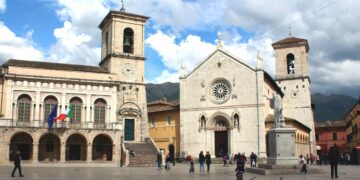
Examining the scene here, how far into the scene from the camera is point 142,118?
1815 inches

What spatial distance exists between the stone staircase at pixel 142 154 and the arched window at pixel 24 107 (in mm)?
9982

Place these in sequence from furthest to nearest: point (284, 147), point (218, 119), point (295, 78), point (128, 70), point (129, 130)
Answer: point (295, 78) → point (218, 119) → point (128, 70) → point (129, 130) → point (284, 147)

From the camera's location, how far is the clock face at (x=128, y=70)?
46.2 meters

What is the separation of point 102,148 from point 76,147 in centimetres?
269

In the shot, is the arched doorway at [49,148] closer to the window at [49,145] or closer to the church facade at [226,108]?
the window at [49,145]

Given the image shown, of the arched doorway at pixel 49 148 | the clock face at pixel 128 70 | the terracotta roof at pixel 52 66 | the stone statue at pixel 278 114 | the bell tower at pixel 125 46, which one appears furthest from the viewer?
the clock face at pixel 128 70

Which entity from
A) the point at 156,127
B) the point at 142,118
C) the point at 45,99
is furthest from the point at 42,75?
the point at 156,127

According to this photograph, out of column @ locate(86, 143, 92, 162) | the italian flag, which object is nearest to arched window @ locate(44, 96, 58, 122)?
the italian flag

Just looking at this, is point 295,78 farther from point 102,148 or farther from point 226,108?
point 102,148

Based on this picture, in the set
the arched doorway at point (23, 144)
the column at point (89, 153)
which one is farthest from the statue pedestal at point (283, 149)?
the arched doorway at point (23, 144)

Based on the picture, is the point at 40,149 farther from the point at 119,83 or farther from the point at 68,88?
the point at 119,83

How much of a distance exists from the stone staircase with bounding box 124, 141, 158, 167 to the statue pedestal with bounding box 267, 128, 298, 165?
61.7ft

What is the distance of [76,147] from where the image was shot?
4209 cm

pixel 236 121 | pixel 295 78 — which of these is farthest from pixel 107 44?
pixel 295 78
